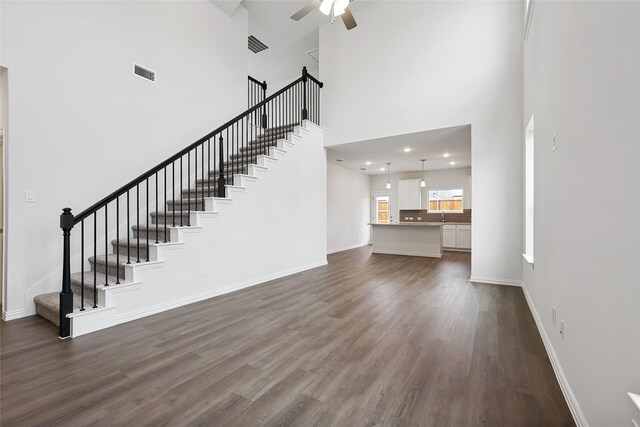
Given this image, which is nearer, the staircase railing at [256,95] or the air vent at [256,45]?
the staircase railing at [256,95]

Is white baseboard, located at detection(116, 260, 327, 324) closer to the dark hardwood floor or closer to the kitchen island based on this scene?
the dark hardwood floor

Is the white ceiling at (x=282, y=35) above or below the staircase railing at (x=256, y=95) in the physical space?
above

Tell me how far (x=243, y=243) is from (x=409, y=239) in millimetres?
5066

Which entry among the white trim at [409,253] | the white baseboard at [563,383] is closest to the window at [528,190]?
the white baseboard at [563,383]

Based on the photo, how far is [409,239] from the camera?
25.7ft

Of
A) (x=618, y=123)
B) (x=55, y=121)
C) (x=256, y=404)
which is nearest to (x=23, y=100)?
(x=55, y=121)

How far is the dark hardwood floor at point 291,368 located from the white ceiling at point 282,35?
19.0 feet

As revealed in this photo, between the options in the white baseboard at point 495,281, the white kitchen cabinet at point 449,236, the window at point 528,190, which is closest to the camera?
the window at point 528,190

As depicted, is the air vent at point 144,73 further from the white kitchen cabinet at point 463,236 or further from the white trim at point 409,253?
the white kitchen cabinet at point 463,236

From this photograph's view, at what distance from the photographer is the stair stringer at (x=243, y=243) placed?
3066mm

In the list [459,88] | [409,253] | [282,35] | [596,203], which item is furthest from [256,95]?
[596,203]

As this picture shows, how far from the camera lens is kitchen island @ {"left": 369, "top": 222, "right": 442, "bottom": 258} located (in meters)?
7.47

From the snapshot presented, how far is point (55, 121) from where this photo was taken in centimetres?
334

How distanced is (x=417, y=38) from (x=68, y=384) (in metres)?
6.44
